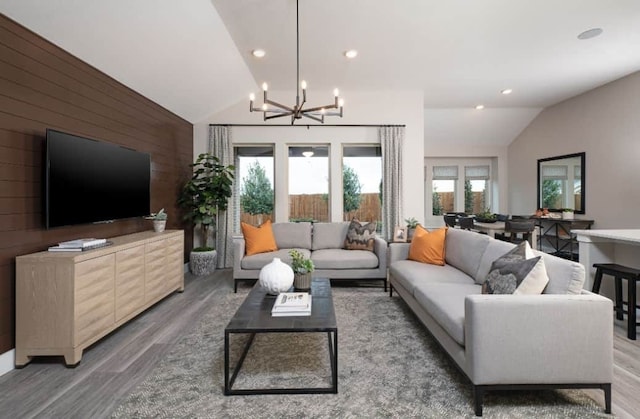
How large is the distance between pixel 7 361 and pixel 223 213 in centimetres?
352

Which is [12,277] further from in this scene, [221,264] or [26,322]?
[221,264]

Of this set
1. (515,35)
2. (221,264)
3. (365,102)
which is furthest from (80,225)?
(515,35)

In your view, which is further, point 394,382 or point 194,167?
point 194,167

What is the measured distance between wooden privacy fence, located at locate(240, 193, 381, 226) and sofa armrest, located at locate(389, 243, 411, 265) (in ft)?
6.47

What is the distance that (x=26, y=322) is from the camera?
7.57 ft

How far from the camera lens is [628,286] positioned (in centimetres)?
273

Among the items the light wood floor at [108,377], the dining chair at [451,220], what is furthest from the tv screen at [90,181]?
the dining chair at [451,220]

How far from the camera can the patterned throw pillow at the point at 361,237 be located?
4645 millimetres

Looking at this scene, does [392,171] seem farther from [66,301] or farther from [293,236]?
[66,301]

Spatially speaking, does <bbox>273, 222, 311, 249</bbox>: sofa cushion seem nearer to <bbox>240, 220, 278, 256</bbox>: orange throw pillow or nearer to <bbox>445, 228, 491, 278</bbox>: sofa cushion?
<bbox>240, 220, 278, 256</bbox>: orange throw pillow

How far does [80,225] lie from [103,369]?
1405mm

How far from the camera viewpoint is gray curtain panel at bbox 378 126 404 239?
5.61 meters

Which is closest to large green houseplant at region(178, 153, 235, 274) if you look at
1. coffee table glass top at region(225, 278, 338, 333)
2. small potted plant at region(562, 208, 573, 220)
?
coffee table glass top at region(225, 278, 338, 333)

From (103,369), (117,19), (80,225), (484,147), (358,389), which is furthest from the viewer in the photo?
(484,147)
